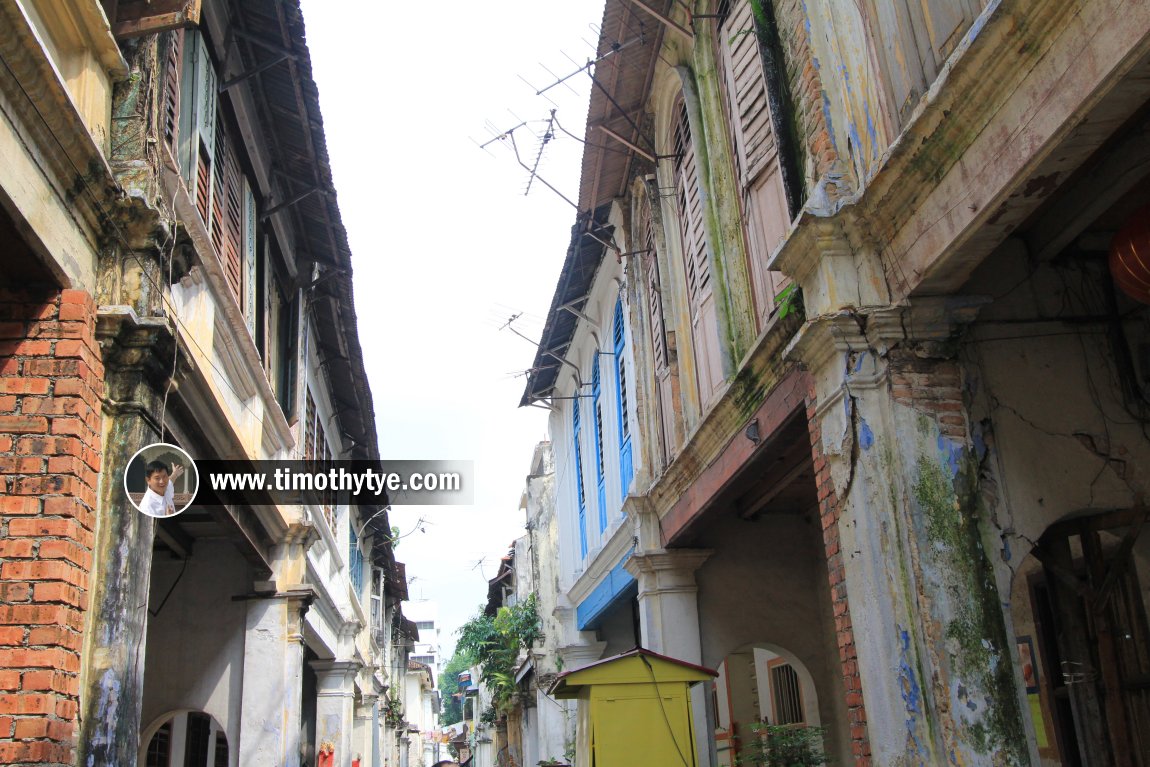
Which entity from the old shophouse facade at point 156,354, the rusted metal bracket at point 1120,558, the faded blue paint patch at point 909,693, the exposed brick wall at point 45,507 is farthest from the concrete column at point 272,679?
the rusted metal bracket at point 1120,558

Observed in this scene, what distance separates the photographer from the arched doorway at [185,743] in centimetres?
1159

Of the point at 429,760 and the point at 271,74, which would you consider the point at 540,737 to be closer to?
the point at 271,74

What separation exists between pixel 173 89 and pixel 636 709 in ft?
16.6

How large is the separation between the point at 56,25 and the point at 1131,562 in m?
6.11

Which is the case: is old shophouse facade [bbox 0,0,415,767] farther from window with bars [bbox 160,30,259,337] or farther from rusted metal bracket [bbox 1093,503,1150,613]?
rusted metal bracket [bbox 1093,503,1150,613]

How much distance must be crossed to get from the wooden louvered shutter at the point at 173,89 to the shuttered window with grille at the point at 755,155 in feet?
12.3

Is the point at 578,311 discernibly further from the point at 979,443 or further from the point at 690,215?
the point at 979,443

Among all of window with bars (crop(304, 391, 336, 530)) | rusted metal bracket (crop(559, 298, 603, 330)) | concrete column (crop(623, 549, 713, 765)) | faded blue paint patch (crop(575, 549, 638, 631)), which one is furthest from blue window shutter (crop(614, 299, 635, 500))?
window with bars (crop(304, 391, 336, 530))

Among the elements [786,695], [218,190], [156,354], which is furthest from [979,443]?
[786,695]

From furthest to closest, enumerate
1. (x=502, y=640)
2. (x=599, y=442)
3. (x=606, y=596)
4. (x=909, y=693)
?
(x=502, y=640), (x=599, y=442), (x=606, y=596), (x=909, y=693)

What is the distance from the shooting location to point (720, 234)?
7887 mm

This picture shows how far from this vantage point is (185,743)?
1185cm

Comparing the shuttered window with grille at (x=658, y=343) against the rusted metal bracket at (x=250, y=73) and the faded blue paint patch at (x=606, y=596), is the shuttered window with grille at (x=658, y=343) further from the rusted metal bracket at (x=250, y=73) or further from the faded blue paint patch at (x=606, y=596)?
the rusted metal bracket at (x=250, y=73)

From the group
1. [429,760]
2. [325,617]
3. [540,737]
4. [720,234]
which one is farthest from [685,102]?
[429,760]
